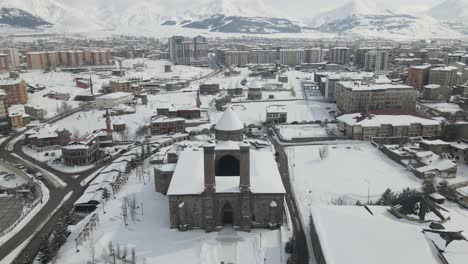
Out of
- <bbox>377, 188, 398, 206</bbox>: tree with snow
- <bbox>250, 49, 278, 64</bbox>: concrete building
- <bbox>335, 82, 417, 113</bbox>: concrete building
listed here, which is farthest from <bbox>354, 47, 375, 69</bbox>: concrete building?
<bbox>377, 188, 398, 206</bbox>: tree with snow

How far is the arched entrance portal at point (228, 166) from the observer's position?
109 ft

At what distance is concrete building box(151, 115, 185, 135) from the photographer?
57.9m

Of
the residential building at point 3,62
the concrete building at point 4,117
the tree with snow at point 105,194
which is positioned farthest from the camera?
the residential building at point 3,62

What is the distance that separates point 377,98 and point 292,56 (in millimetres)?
82745

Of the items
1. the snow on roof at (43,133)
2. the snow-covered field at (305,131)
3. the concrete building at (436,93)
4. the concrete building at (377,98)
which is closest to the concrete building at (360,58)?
the concrete building at (436,93)

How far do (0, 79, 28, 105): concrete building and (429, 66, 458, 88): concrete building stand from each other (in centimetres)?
8585

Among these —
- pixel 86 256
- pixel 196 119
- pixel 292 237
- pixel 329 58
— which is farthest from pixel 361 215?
pixel 329 58

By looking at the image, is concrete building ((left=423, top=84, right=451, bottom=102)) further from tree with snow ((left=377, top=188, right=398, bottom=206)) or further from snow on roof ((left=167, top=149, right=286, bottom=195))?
snow on roof ((left=167, top=149, right=286, bottom=195))

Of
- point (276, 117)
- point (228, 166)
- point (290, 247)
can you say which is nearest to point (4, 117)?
point (276, 117)

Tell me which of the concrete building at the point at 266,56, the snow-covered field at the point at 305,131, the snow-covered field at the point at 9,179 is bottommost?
the snow-covered field at the point at 9,179

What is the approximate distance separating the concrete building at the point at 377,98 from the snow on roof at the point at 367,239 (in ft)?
132

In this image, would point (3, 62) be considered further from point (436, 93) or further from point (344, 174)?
point (436, 93)

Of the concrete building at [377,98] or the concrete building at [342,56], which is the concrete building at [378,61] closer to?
the concrete building at [342,56]

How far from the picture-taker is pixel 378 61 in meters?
118
